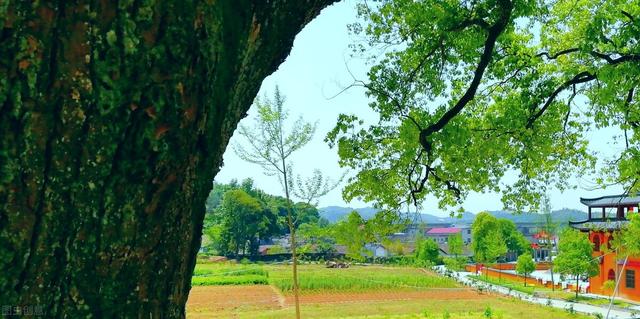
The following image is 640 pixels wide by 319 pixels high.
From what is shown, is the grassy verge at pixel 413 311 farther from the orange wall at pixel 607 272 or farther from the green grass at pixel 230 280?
the green grass at pixel 230 280

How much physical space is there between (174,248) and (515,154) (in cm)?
493

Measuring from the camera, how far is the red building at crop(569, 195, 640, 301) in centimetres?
1956

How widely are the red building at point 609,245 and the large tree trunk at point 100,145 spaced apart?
19.5 meters

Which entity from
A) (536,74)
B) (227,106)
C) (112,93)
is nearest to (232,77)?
(227,106)

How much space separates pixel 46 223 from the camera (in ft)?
3.23

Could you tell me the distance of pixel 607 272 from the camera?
834 inches

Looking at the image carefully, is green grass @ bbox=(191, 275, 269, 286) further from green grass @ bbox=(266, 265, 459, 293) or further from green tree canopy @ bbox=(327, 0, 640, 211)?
green tree canopy @ bbox=(327, 0, 640, 211)

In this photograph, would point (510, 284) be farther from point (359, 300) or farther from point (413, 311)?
point (413, 311)

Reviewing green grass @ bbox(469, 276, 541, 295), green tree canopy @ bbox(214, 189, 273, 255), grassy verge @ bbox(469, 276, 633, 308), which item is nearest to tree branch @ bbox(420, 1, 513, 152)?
grassy verge @ bbox(469, 276, 633, 308)

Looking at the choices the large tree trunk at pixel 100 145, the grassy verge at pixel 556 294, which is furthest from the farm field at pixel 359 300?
the large tree trunk at pixel 100 145

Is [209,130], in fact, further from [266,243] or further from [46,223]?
[266,243]

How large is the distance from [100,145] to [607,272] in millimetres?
23397

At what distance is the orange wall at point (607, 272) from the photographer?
19469 millimetres

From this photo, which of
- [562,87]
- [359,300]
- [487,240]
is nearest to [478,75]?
[562,87]
